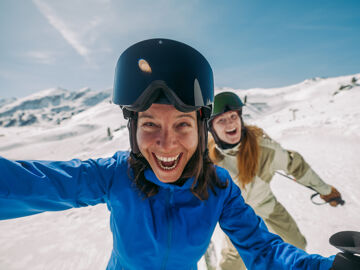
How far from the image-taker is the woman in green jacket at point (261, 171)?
2.74m

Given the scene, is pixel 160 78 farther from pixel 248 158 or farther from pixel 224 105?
pixel 248 158

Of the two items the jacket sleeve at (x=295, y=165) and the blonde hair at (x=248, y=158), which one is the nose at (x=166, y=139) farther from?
the jacket sleeve at (x=295, y=165)

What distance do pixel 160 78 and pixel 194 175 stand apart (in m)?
1.00

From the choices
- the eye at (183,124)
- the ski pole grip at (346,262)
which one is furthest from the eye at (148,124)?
the ski pole grip at (346,262)

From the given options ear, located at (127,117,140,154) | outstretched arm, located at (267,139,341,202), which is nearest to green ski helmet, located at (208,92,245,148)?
outstretched arm, located at (267,139,341,202)

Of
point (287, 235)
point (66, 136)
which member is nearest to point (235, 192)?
point (287, 235)

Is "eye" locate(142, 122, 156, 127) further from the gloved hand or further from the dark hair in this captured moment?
the gloved hand

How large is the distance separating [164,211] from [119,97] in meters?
1.21

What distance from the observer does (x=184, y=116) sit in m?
1.54

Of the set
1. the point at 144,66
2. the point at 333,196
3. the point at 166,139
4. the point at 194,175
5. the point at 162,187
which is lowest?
the point at 333,196

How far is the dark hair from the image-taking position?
1.55 metres

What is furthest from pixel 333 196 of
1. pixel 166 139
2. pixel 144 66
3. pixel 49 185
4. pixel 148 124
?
pixel 49 185

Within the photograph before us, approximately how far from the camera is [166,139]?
145 cm

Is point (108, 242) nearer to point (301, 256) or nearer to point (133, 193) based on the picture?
point (133, 193)
